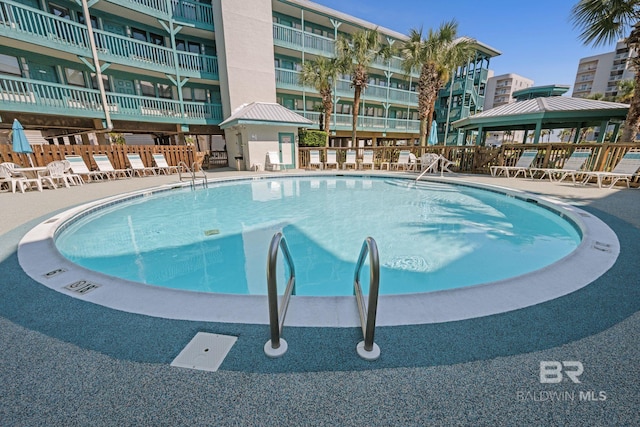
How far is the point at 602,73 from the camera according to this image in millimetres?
53531

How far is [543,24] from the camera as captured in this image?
14281 mm

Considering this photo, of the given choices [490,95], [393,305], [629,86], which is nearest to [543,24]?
[393,305]

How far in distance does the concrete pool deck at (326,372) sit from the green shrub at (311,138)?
18062 millimetres

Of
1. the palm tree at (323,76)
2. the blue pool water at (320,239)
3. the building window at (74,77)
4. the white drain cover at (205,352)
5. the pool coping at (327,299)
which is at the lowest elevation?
the blue pool water at (320,239)

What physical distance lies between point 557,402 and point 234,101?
18838 millimetres

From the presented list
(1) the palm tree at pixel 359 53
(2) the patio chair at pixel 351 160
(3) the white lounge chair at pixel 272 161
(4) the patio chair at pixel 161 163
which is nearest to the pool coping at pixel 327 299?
(4) the patio chair at pixel 161 163

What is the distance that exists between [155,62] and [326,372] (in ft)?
61.8

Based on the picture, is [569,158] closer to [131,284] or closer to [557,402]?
[557,402]

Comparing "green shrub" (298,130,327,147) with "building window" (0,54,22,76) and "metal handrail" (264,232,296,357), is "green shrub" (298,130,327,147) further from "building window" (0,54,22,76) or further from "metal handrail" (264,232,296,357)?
"metal handrail" (264,232,296,357)

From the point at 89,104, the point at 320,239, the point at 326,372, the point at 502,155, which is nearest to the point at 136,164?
the point at 89,104

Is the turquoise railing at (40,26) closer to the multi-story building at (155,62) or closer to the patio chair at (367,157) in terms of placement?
the multi-story building at (155,62)

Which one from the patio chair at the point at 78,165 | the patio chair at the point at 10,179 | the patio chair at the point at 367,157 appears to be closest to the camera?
the patio chair at the point at 10,179

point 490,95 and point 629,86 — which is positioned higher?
point 490,95

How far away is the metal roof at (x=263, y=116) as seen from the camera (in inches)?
565
